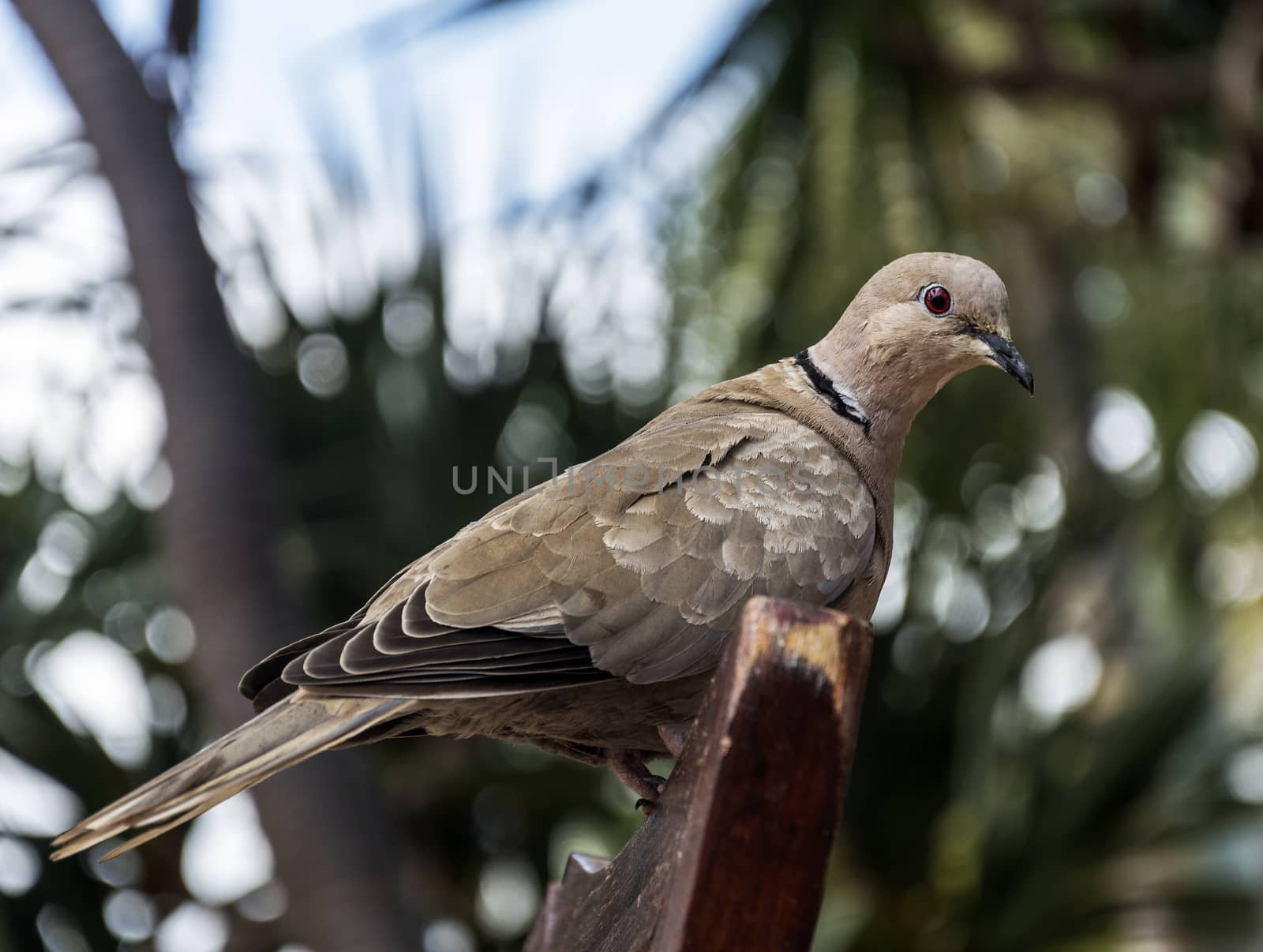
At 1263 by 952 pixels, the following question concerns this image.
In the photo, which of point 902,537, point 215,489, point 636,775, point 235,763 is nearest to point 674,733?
point 636,775

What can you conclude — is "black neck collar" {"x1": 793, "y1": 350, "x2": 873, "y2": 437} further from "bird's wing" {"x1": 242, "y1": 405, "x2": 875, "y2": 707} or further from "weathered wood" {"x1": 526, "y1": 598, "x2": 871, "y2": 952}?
"weathered wood" {"x1": 526, "y1": 598, "x2": 871, "y2": 952}

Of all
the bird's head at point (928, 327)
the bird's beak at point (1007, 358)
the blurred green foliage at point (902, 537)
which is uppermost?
the bird's head at point (928, 327)

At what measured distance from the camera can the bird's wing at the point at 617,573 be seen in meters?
2.11

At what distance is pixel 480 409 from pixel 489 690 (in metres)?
3.20

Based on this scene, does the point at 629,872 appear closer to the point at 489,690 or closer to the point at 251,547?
the point at 489,690

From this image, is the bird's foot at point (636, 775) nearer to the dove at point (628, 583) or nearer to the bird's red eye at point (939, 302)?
the dove at point (628, 583)

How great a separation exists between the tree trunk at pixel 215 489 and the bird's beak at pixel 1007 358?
2193 millimetres

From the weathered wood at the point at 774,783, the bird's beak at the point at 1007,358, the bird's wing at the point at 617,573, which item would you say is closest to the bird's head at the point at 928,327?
the bird's beak at the point at 1007,358

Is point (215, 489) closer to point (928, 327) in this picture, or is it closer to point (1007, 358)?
point (928, 327)

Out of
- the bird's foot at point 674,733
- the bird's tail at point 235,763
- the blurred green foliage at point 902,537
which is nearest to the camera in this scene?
the bird's tail at point 235,763

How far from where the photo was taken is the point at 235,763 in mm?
1961

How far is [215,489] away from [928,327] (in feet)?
7.47

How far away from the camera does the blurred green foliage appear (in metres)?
5.10

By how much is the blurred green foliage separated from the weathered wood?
279cm
